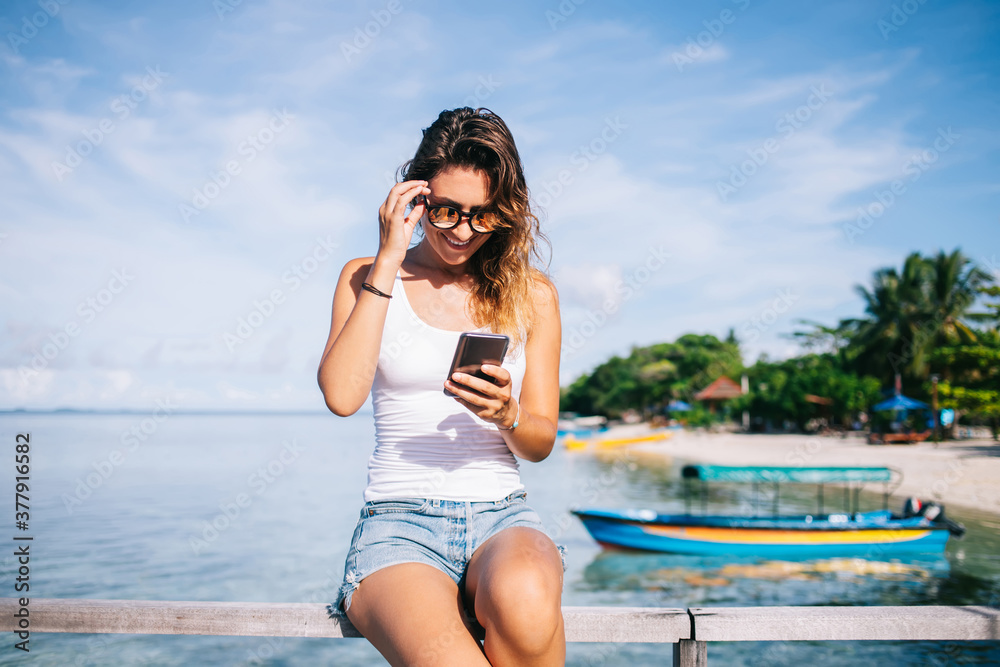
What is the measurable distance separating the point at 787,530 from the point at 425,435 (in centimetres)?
1172

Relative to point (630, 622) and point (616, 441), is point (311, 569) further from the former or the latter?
point (616, 441)

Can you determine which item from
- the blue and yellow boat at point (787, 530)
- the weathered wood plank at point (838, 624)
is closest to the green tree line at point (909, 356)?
the blue and yellow boat at point (787, 530)

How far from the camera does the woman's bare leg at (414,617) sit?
1.44 m

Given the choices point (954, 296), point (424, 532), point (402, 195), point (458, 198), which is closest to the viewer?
point (424, 532)

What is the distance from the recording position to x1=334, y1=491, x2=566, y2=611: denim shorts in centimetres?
166

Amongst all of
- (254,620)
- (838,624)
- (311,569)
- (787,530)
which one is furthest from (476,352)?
A: (311,569)

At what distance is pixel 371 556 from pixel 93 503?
24.9 m

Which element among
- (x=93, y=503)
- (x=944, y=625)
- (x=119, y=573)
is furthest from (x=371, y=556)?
(x=93, y=503)

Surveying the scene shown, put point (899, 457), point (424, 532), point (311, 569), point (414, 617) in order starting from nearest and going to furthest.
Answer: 1. point (414, 617)
2. point (424, 532)
3. point (311, 569)
4. point (899, 457)

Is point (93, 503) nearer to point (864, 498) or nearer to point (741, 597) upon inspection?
point (741, 597)

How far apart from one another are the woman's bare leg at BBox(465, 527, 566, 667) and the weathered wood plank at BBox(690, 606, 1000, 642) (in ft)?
1.70

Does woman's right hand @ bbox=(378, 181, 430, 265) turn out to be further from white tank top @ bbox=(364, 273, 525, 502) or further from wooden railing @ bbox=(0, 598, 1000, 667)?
wooden railing @ bbox=(0, 598, 1000, 667)

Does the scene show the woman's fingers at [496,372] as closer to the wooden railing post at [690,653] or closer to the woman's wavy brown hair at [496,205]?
the woman's wavy brown hair at [496,205]

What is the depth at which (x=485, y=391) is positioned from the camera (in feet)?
5.38
